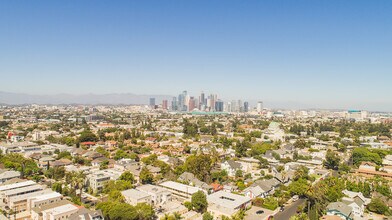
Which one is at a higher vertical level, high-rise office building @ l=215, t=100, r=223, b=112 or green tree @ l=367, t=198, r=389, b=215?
high-rise office building @ l=215, t=100, r=223, b=112

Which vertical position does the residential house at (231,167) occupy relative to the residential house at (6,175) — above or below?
below

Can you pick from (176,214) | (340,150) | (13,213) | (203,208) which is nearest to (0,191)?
(13,213)

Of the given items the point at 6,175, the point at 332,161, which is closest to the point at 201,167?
the point at 6,175

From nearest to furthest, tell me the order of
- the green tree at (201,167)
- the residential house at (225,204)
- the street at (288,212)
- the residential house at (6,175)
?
the residential house at (225,204) → the street at (288,212) → the residential house at (6,175) → the green tree at (201,167)

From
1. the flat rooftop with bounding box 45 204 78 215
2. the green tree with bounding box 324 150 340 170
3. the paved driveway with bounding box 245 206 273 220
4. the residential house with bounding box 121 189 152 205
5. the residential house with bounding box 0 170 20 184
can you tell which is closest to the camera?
the flat rooftop with bounding box 45 204 78 215

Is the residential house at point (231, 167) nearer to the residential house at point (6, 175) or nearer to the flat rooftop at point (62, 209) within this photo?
the flat rooftop at point (62, 209)

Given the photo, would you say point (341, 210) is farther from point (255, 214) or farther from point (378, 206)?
point (255, 214)

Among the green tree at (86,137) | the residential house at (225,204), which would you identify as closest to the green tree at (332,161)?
the residential house at (225,204)

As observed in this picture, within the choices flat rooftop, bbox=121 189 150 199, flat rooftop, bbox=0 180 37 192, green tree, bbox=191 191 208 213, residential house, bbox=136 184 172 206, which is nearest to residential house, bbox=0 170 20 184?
flat rooftop, bbox=0 180 37 192

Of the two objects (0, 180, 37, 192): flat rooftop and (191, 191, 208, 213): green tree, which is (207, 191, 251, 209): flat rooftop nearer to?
(191, 191, 208, 213): green tree

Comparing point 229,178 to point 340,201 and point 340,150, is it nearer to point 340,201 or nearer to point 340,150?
point 340,201

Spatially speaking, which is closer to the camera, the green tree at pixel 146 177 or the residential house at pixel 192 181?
the residential house at pixel 192 181
